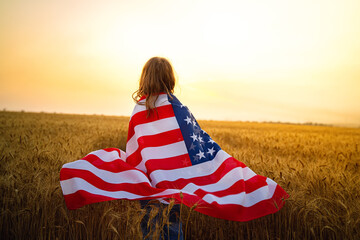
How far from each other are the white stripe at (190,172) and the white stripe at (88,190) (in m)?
0.28

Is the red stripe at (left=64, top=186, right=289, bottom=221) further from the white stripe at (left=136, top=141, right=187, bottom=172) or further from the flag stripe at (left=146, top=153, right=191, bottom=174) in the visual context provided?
the white stripe at (left=136, top=141, right=187, bottom=172)

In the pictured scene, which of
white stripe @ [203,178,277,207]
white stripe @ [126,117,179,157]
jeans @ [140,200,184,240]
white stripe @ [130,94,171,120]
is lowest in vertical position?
jeans @ [140,200,184,240]

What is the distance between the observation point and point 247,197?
1.81 m

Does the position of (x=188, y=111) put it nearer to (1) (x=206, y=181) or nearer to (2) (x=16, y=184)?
(1) (x=206, y=181)

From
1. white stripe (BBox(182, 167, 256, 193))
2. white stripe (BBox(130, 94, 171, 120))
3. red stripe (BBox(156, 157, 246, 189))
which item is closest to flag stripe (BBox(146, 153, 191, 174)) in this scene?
red stripe (BBox(156, 157, 246, 189))

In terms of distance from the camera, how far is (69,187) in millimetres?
1774

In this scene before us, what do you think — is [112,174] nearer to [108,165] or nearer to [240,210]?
[108,165]

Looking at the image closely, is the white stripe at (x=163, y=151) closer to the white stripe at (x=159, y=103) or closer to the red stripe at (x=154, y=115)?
the red stripe at (x=154, y=115)

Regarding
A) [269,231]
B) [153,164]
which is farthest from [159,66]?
[269,231]

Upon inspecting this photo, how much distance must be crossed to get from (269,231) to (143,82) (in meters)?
2.11

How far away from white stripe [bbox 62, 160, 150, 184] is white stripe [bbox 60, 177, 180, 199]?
0.13 metres

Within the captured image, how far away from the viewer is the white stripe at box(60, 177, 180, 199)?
1.75 meters

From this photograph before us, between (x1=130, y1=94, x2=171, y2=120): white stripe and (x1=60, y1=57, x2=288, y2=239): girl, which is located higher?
(x1=130, y1=94, x2=171, y2=120): white stripe

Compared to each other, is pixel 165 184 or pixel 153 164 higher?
pixel 153 164
